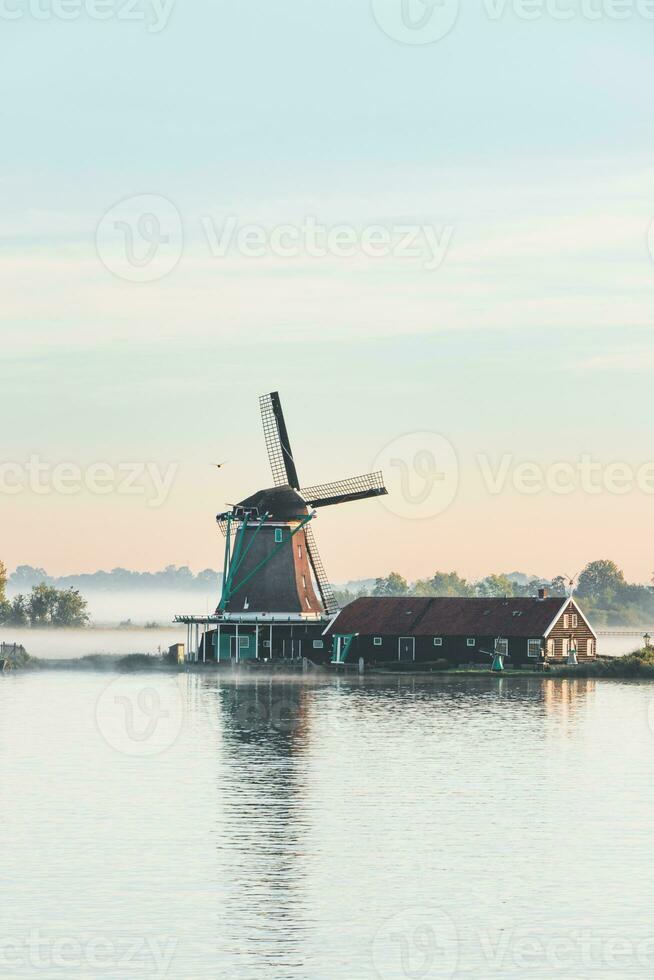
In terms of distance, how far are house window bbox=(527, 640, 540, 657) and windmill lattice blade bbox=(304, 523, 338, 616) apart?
11932 mm

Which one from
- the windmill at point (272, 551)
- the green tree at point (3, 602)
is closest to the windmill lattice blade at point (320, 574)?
the windmill at point (272, 551)

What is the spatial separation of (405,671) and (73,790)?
5302 cm

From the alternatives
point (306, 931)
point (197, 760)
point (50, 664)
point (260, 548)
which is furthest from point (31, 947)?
point (50, 664)

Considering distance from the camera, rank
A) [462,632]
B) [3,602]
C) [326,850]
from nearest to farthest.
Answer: [326,850]
[462,632]
[3,602]

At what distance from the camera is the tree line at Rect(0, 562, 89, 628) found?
15925 cm

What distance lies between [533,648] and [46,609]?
3203 inches

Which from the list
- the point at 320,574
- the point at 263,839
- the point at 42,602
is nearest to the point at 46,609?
the point at 42,602

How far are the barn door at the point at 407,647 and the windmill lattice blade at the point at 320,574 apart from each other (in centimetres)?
486

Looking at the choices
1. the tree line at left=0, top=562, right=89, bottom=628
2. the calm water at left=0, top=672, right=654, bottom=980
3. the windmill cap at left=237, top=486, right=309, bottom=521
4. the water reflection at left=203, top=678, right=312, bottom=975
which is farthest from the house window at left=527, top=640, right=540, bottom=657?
the tree line at left=0, top=562, right=89, bottom=628

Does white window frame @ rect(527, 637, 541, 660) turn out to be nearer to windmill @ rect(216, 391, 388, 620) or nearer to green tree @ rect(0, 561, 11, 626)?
windmill @ rect(216, 391, 388, 620)

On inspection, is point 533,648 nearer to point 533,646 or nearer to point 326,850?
point 533,646

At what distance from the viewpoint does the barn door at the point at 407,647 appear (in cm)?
9225

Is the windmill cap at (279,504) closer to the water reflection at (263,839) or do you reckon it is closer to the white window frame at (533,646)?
the white window frame at (533,646)

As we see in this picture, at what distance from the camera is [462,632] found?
297ft
